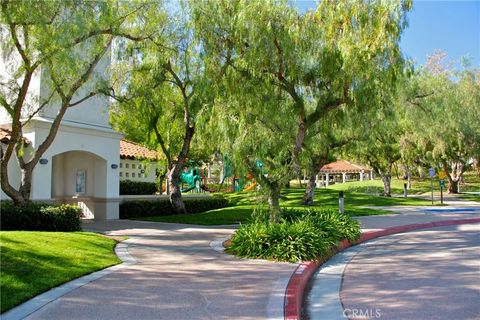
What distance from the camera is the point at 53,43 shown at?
1095 cm

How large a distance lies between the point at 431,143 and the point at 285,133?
2846cm

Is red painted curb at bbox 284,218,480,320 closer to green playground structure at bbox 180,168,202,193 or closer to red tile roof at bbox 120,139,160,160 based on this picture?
red tile roof at bbox 120,139,160,160

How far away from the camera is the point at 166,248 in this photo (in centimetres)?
1073

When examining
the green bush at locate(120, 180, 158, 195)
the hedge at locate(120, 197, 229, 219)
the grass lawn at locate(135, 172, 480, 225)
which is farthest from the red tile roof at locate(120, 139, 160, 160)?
the grass lawn at locate(135, 172, 480, 225)

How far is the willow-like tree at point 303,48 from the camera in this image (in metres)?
10.8

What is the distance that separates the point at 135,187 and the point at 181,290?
1909cm

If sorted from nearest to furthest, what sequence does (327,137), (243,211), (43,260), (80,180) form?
(43,260) < (80,180) < (327,137) < (243,211)

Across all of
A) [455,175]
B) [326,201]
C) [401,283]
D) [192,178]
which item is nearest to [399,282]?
[401,283]

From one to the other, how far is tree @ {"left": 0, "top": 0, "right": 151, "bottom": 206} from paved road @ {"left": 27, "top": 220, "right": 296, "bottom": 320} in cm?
529

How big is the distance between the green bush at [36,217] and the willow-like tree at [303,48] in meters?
6.17

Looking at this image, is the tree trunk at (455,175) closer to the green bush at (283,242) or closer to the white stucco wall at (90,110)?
the white stucco wall at (90,110)

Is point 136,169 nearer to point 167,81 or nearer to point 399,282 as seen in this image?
point 167,81

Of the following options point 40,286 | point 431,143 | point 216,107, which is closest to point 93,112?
point 216,107

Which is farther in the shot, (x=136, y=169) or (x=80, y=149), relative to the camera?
(x=136, y=169)
